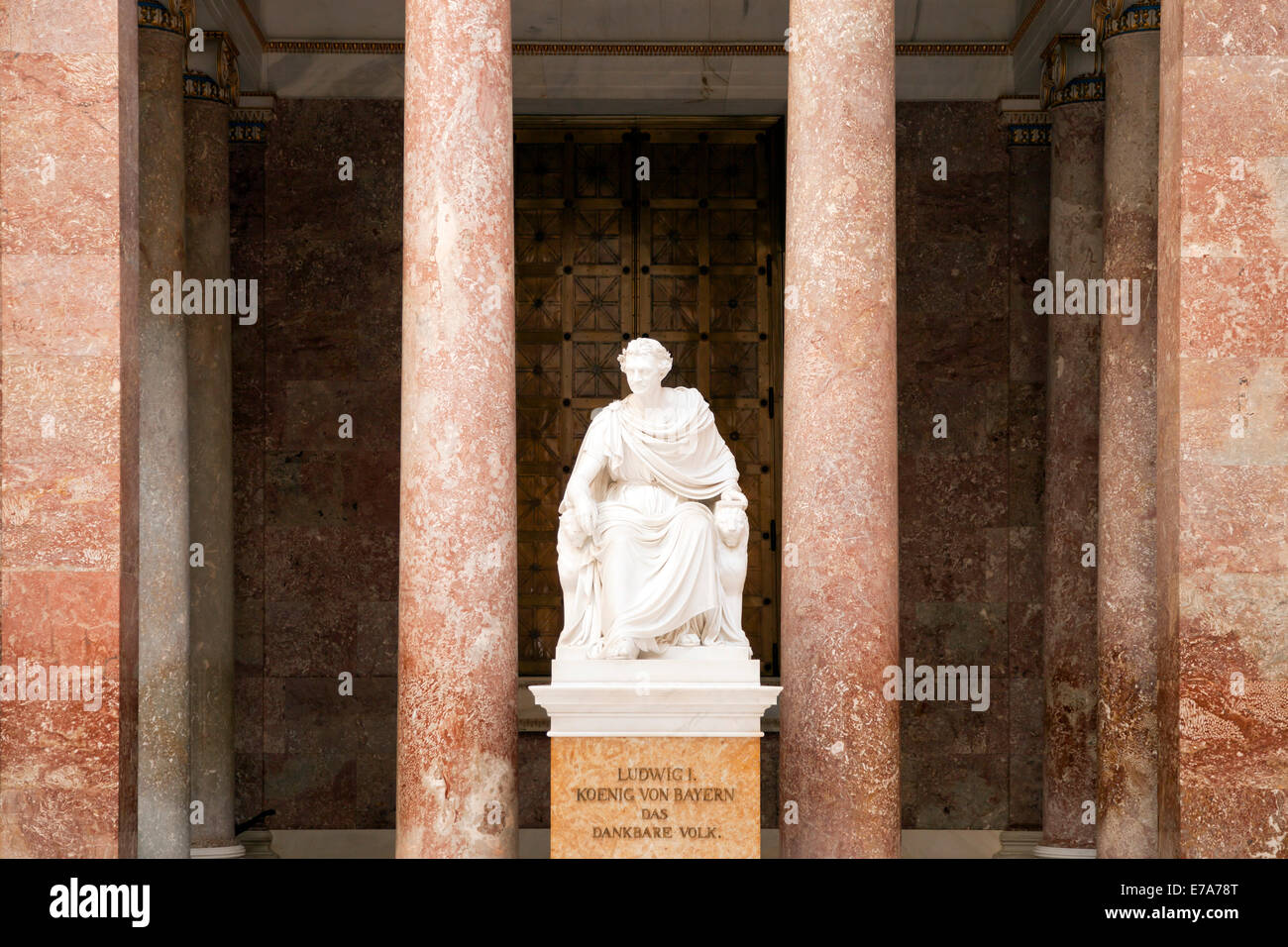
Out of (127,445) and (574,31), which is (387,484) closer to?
(574,31)

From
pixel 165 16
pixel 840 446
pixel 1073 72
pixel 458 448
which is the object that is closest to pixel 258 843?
pixel 458 448

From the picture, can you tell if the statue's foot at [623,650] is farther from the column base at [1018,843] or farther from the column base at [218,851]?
the column base at [1018,843]

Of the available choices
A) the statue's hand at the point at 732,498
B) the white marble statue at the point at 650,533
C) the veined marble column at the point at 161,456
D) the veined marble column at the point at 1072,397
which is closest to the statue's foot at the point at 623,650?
the white marble statue at the point at 650,533

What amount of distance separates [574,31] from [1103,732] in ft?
30.9

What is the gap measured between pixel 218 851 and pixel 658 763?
7610 mm

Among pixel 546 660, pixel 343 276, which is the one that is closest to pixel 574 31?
pixel 343 276

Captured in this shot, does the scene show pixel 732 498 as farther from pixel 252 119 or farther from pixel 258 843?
pixel 252 119

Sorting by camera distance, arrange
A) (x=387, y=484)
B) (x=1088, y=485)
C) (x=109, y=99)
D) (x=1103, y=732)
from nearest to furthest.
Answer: (x=109, y=99)
(x=1103, y=732)
(x=1088, y=485)
(x=387, y=484)

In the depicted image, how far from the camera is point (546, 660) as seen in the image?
65.8ft

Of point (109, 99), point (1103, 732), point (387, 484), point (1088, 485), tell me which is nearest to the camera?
point (109, 99)

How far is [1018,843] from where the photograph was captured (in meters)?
18.8

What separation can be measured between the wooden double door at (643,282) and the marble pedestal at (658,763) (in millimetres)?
8522

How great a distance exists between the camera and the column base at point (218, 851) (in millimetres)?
17594

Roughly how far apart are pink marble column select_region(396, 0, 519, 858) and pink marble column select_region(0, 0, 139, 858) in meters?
1.92
